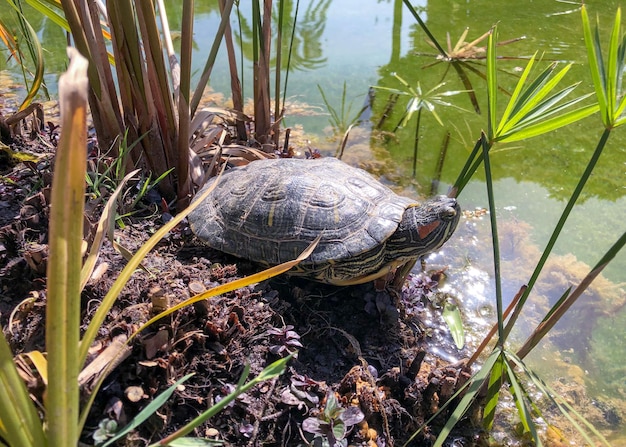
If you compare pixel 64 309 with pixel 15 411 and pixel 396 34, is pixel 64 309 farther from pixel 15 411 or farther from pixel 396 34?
pixel 396 34

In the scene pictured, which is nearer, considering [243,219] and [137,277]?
[137,277]

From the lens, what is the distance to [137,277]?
1.66 m

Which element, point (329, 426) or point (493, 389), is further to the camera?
point (493, 389)

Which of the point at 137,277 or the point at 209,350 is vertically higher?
the point at 137,277

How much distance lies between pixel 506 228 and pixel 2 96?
13.2 ft

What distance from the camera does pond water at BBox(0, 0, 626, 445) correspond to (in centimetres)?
230

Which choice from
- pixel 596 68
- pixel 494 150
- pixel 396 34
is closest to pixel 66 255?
pixel 596 68

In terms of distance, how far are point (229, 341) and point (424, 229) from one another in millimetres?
955

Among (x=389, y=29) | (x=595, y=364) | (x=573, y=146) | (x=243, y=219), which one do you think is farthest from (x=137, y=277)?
(x=389, y=29)

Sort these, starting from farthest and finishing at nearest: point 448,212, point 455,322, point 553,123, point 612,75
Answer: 1. point 455,322
2. point 448,212
3. point 553,123
4. point 612,75

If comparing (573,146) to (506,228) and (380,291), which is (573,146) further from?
(380,291)

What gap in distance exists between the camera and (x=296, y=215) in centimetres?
196

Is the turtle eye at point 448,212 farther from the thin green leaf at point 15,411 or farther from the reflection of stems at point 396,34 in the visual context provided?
the reflection of stems at point 396,34

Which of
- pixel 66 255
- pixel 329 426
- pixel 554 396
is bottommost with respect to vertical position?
pixel 329 426
